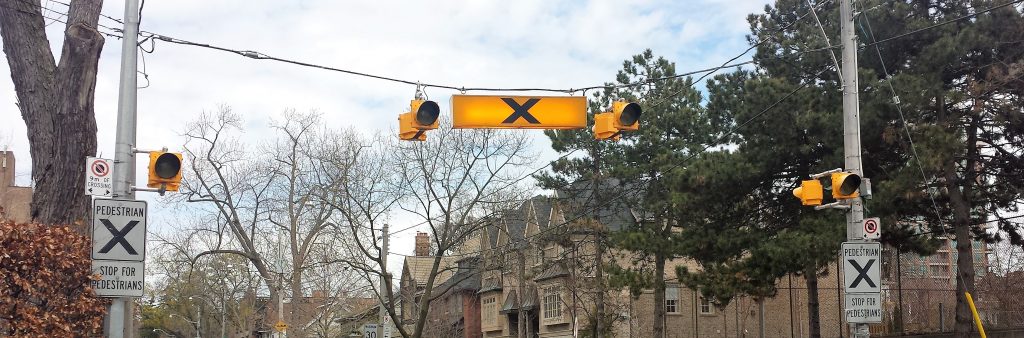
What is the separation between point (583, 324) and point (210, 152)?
1849 centimetres

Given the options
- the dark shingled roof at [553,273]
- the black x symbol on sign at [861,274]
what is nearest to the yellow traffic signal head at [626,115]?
the black x symbol on sign at [861,274]

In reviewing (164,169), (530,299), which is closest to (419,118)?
(164,169)

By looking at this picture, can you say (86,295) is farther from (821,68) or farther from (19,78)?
(821,68)

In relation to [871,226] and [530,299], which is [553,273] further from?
[871,226]

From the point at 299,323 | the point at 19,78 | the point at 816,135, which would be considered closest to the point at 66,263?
the point at 19,78

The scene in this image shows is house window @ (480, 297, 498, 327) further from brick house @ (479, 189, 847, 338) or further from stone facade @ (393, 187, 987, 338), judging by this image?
brick house @ (479, 189, 847, 338)

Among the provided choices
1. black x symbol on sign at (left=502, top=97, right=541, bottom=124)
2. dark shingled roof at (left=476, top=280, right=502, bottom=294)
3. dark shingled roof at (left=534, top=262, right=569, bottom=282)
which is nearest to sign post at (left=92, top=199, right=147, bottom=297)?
black x symbol on sign at (left=502, top=97, right=541, bottom=124)

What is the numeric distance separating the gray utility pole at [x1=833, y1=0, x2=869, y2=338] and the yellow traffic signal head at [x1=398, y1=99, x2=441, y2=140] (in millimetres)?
6839

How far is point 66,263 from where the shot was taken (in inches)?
445

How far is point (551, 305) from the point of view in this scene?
52.0 m

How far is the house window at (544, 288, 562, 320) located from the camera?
166ft

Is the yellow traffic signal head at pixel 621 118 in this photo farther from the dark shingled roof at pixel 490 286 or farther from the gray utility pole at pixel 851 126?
the dark shingled roof at pixel 490 286

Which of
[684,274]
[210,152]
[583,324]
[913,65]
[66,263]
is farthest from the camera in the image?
[583,324]

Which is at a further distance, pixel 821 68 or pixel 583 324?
pixel 583 324
